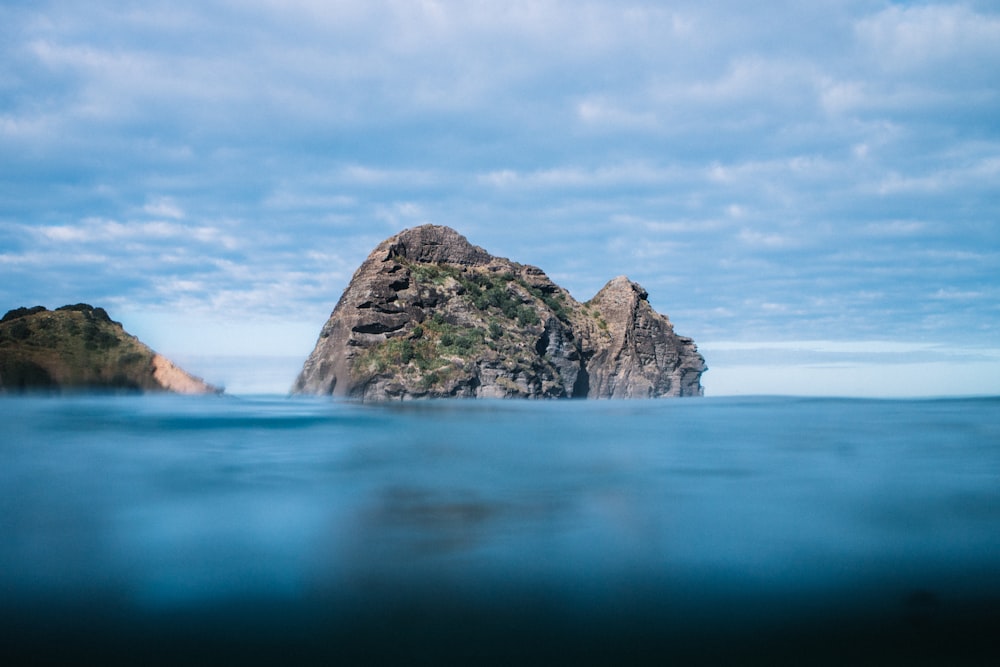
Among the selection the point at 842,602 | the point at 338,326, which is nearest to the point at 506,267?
the point at 338,326

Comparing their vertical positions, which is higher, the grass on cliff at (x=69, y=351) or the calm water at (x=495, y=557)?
the grass on cliff at (x=69, y=351)

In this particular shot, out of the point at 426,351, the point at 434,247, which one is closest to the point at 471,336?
the point at 426,351

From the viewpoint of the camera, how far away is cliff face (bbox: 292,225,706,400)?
269ft

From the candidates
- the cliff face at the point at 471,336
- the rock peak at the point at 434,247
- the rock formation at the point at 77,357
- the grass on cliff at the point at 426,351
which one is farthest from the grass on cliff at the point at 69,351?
the rock peak at the point at 434,247

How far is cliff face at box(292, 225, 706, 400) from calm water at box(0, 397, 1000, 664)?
→ 62.6m

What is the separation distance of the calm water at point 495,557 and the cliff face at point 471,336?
6258 centimetres

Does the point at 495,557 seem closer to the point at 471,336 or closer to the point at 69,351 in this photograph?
the point at 69,351

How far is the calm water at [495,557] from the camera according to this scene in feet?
21.9

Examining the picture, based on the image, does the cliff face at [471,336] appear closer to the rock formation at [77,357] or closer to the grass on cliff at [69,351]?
the rock formation at [77,357]

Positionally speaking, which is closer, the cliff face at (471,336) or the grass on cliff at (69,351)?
the grass on cliff at (69,351)

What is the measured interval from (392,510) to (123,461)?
29.3ft

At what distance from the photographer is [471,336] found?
8681 cm

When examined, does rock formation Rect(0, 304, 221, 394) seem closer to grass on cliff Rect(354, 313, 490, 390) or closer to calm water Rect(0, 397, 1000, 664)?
calm water Rect(0, 397, 1000, 664)

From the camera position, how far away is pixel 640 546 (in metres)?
9.75
